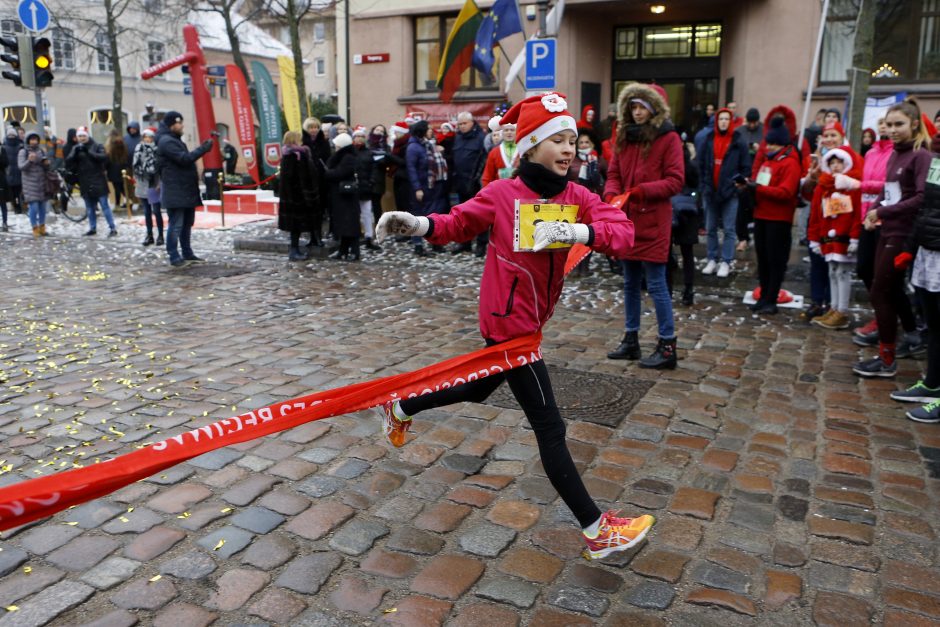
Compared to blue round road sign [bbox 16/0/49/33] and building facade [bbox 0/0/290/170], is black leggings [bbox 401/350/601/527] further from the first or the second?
building facade [bbox 0/0/290/170]

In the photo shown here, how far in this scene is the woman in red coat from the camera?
6.23 metres

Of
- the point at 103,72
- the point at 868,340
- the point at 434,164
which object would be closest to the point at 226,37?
the point at 103,72

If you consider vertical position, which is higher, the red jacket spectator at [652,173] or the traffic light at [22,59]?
the traffic light at [22,59]

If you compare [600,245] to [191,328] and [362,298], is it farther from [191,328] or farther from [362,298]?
[362,298]

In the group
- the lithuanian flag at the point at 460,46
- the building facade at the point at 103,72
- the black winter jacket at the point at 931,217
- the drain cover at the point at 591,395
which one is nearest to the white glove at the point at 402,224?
the drain cover at the point at 591,395

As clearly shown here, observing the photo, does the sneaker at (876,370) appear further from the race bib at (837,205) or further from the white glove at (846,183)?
the race bib at (837,205)

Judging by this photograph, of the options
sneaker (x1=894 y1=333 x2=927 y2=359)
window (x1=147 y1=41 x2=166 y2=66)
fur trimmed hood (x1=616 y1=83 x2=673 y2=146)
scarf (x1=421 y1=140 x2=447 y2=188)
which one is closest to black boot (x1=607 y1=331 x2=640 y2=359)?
fur trimmed hood (x1=616 y1=83 x2=673 y2=146)

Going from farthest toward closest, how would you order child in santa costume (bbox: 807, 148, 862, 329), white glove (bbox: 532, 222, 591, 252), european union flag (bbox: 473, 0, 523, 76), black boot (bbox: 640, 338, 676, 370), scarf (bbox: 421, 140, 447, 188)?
european union flag (bbox: 473, 0, 523, 76) < scarf (bbox: 421, 140, 447, 188) < child in santa costume (bbox: 807, 148, 862, 329) < black boot (bbox: 640, 338, 676, 370) < white glove (bbox: 532, 222, 591, 252)

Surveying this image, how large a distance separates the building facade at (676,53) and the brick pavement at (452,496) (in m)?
12.1

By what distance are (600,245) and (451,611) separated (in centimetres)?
159

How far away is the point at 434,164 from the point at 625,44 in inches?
403

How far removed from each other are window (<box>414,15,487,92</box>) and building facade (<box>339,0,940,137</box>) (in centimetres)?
3

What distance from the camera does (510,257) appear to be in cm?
345

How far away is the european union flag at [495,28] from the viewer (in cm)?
1558
